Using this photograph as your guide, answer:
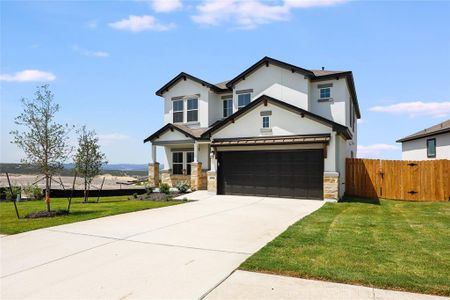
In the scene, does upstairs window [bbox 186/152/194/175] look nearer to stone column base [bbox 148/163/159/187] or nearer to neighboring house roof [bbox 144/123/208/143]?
neighboring house roof [bbox 144/123/208/143]

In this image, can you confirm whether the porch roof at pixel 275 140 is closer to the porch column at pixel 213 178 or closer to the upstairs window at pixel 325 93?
the porch column at pixel 213 178

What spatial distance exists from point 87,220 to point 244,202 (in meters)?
7.36

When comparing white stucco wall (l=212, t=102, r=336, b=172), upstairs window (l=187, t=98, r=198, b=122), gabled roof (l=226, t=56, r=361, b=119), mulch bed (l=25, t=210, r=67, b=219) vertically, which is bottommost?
mulch bed (l=25, t=210, r=67, b=219)

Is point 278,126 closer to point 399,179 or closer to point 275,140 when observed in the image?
point 275,140

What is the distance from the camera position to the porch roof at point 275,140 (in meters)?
16.0

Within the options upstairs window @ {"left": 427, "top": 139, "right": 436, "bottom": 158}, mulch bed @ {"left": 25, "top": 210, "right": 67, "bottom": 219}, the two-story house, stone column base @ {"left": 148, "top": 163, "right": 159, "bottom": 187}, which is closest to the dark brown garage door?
the two-story house

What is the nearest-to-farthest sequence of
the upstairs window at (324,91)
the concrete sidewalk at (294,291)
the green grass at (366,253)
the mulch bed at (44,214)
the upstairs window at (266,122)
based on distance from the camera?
1. the concrete sidewalk at (294,291)
2. the green grass at (366,253)
3. the mulch bed at (44,214)
4. the upstairs window at (266,122)
5. the upstairs window at (324,91)

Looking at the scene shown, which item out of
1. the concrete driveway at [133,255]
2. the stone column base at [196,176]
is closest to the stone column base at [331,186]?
the concrete driveway at [133,255]

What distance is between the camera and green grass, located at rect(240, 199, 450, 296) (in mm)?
5141

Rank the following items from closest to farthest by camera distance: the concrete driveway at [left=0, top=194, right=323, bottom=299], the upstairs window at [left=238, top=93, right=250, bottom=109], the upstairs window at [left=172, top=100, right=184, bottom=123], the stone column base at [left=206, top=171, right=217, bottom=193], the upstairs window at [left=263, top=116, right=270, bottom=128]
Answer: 1. the concrete driveway at [left=0, top=194, right=323, bottom=299]
2. the upstairs window at [left=263, top=116, right=270, bottom=128]
3. the stone column base at [left=206, top=171, right=217, bottom=193]
4. the upstairs window at [left=238, top=93, right=250, bottom=109]
5. the upstairs window at [left=172, top=100, right=184, bottom=123]

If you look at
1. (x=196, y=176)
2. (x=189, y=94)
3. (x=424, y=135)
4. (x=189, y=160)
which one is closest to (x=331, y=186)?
(x=196, y=176)

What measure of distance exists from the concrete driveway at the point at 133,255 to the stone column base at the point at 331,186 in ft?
17.8

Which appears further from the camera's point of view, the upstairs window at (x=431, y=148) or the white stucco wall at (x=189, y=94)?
the upstairs window at (x=431, y=148)

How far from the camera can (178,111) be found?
25156 millimetres
